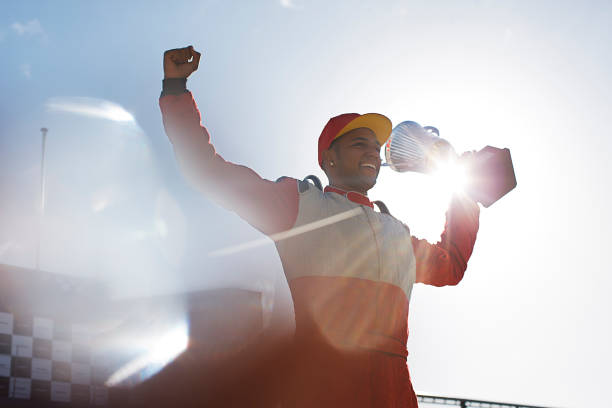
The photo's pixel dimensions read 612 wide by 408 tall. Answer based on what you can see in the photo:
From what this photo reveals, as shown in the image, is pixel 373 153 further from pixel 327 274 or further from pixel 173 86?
pixel 173 86

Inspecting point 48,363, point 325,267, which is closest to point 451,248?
point 325,267

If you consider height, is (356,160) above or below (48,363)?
above

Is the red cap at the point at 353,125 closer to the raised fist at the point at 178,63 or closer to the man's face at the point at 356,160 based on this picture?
the man's face at the point at 356,160

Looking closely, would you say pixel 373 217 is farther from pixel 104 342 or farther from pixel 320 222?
pixel 104 342

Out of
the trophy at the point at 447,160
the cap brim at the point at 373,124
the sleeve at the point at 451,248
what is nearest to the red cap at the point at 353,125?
the cap brim at the point at 373,124

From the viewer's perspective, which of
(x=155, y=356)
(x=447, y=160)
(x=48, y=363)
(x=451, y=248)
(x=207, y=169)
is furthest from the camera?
(x=155, y=356)

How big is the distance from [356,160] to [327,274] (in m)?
0.63

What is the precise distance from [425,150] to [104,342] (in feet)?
7.89

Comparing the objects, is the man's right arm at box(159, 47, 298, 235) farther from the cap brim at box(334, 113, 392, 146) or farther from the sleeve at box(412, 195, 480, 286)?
the sleeve at box(412, 195, 480, 286)

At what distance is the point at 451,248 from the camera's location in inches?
98.3

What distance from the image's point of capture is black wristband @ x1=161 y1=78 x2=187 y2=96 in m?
1.90

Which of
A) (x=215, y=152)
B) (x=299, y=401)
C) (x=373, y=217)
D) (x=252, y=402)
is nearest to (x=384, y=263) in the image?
(x=373, y=217)

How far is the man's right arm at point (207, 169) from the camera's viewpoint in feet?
6.15

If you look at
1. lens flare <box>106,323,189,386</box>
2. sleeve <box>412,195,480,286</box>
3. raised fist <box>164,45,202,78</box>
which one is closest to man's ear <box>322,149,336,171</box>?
sleeve <box>412,195,480,286</box>
